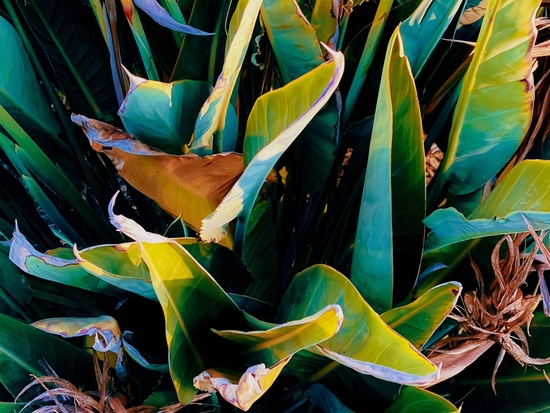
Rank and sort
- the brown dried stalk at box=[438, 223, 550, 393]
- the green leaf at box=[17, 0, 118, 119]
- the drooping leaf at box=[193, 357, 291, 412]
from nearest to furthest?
the drooping leaf at box=[193, 357, 291, 412] → the brown dried stalk at box=[438, 223, 550, 393] → the green leaf at box=[17, 0, 118, 119]

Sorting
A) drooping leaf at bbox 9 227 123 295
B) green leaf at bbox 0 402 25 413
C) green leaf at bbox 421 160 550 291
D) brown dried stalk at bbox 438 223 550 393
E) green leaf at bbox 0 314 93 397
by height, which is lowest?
green leaf at bbox 0 402 25 413

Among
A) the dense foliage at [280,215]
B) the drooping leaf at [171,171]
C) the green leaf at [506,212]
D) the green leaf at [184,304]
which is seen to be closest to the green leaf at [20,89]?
the dense foliage at [280,215]

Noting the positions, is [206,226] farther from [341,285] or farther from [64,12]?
[64,12]

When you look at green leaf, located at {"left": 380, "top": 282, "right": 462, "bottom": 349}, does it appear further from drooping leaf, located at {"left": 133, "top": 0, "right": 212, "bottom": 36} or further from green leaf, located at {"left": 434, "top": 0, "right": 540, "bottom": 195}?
drooping leaf, located at {"left": 133, "top": 0, "right": 212, "bottom": 36}

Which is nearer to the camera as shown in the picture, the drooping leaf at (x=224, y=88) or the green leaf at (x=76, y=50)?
the drooping leaf at (x=224, y=88)

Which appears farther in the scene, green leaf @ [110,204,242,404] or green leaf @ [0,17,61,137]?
green leaf @ [0,17,61,137]

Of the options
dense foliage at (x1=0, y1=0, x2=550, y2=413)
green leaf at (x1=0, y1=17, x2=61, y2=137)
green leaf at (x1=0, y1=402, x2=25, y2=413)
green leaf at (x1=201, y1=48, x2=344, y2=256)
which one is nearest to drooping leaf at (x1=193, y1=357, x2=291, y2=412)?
dense foliage at (x1=0, y1=0, x2=550, y2=413)

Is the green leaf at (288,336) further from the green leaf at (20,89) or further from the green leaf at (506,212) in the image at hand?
the green leaf at (20,89)

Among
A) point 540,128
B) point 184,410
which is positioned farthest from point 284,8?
point 184,410
